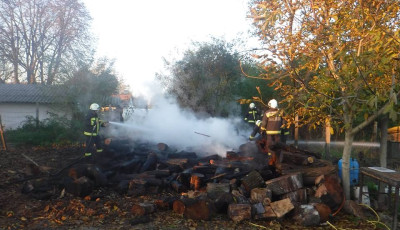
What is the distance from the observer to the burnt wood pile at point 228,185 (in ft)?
16.8

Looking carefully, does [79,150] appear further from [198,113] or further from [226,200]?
[226,200]

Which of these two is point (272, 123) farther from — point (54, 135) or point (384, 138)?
point (54, 135)

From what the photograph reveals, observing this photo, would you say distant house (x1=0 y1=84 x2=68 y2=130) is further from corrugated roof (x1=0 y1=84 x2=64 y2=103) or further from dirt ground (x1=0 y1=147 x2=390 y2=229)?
dirt ground (x1=0 y1=147 x2=390 y2=229)

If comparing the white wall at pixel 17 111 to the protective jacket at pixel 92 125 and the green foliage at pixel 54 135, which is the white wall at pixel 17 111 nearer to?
the green foliage at pixel 54 135

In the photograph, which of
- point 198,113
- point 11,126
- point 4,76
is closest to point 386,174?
point 198,113

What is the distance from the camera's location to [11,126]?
1858 cm

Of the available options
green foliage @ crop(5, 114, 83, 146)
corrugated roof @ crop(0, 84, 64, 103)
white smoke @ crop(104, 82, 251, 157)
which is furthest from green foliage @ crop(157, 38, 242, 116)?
corrugated roof @ crop(0, 84, 64, 103)

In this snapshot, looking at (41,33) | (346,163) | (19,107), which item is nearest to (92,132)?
(346,163)

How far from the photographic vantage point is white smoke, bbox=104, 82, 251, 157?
10453mm

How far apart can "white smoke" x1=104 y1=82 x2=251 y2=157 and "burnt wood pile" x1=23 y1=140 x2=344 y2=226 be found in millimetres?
1812

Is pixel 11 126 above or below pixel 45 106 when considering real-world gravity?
below

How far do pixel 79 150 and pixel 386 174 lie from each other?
10430 millimetres

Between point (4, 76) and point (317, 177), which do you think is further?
point (4, 76)

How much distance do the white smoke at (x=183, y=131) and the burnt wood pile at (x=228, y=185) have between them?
1.81 meters
